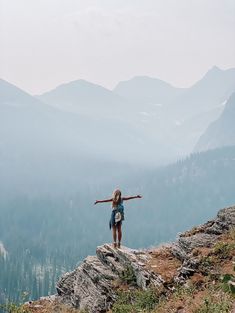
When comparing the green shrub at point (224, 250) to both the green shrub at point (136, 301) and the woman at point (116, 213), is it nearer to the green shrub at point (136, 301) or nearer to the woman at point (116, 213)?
the green shrub at point (136, 301)

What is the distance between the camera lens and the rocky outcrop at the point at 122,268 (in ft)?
61.5

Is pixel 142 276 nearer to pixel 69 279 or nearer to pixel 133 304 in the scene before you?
pixel 133 304

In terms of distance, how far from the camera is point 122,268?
20.3 meters

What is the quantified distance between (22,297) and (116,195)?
645 centimetres

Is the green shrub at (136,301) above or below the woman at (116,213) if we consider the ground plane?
below

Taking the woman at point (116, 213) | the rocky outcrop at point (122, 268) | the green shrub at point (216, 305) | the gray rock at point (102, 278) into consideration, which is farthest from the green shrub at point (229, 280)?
the woman at point (116, 213)

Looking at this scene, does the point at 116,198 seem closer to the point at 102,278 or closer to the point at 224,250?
the point at 102,278

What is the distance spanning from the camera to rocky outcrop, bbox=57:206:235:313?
1873 cm

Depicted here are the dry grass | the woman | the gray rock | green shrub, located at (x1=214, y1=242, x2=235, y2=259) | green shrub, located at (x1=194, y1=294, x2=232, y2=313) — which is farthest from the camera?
the woman

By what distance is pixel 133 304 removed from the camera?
57.1ft

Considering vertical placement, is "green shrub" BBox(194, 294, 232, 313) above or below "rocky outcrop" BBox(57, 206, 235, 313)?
below

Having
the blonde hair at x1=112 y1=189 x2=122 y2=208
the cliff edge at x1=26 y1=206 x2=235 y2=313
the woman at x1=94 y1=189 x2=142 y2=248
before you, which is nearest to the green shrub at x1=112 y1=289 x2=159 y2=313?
the cliff edge at x1=26 y1=206 x2=235 y2=313

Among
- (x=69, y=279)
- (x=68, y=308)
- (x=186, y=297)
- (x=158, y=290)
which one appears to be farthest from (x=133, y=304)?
(x=69, y=279)

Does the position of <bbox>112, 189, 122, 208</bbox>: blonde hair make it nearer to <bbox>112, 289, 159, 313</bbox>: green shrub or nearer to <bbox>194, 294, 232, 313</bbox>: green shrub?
<bbox>112, 289, 159, 313</bbox>: green shrub
